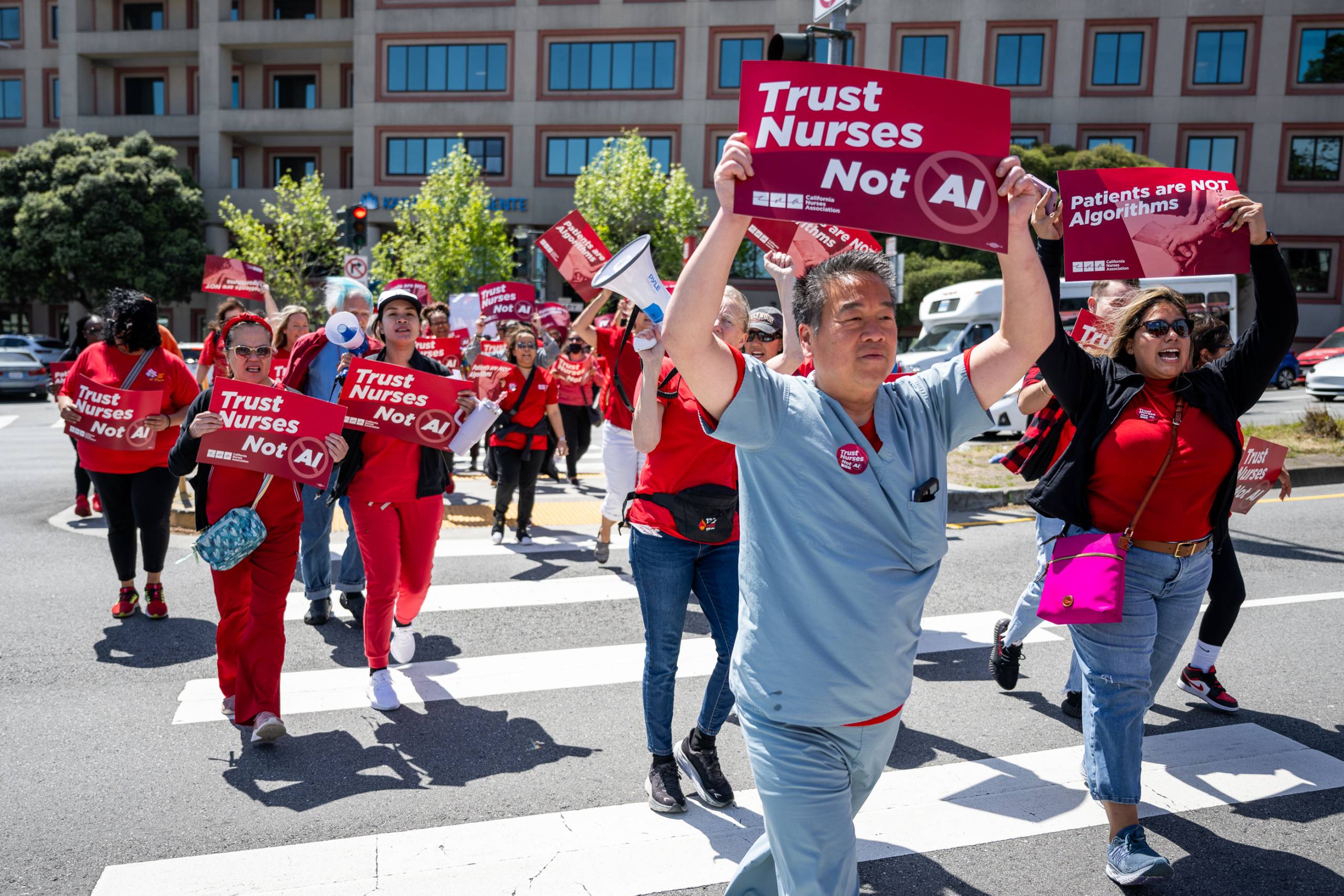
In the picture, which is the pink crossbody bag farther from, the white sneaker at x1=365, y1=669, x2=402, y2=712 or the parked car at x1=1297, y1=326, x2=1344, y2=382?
the parked car at x1=1297, y1=326, x2=1344, y2=382

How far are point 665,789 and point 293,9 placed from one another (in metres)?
49.5

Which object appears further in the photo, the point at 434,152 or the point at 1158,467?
the point at 434,152

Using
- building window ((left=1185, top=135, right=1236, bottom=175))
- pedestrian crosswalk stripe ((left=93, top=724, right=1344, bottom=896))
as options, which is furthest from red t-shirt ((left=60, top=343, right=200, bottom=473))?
building window ((left=1185, top=135, right=1236, bottom=175))

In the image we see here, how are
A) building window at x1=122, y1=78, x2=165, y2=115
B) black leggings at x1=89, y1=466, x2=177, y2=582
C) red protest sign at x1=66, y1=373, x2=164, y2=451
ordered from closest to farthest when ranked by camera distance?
1. red protest sign at x1=66, y1=373, x2=164, y2=451
2. black leggings at x1=89, y1=466, x2=177, y2=582
3. building window at x1=122, y1=78, x2=165, y2=115

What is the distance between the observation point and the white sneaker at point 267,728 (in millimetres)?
4578

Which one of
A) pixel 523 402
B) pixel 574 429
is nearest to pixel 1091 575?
pixel 523 402

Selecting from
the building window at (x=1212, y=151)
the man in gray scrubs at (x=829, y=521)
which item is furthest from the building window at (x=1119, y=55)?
the man in gray scrubs at (x=829, y=521)

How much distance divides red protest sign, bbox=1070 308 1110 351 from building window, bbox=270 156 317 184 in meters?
44.8

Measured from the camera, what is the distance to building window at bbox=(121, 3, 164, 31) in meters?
45.6

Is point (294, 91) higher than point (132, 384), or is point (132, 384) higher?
point (294, 91)

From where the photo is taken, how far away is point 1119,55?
38844 mm

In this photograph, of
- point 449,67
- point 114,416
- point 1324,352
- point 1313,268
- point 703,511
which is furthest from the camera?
point 449,67

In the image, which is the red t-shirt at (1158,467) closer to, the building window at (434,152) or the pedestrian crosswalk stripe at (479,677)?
the pedestrian crosswalk stripe at (479,677)

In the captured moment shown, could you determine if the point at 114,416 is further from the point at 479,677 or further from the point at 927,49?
the point at 927,49
